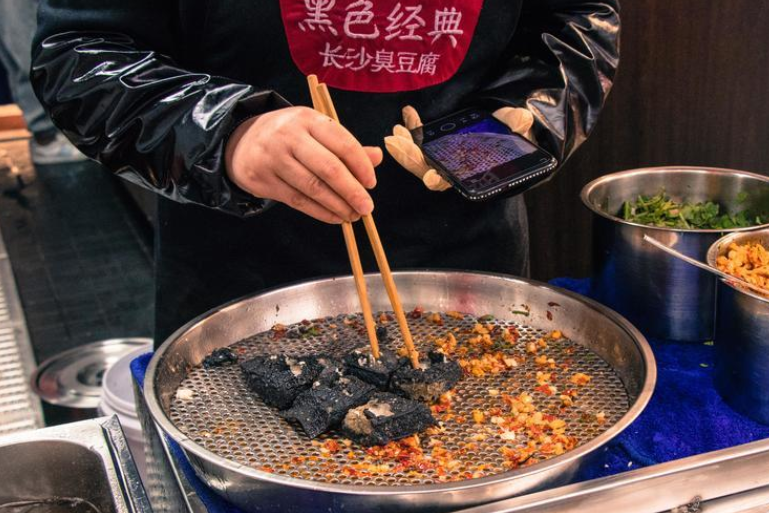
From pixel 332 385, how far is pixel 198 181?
0.51 metres

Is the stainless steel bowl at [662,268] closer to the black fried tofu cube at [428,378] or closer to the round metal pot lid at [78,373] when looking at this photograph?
the black fried tofu cube at [428,378]

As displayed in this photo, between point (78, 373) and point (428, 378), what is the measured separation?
266 centimetres

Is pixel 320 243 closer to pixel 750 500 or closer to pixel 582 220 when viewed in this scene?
pixel 750 500

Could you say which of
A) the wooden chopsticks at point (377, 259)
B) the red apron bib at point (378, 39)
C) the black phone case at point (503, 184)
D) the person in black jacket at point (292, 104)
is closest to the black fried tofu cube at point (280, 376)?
the wooden chopsticks at point (377, 259)

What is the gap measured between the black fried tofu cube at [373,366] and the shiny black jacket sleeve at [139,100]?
1.28 ft

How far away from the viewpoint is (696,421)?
1.58 metres

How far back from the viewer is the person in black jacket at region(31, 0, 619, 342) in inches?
64.0

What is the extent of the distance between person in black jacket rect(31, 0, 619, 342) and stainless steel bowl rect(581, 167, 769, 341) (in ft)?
0.87

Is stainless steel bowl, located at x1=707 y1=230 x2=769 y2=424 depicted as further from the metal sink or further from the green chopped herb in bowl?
the metal sink

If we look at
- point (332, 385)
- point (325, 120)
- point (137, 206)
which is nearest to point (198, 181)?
point (325, 120)

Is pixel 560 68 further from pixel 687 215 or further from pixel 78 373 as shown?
pixel 78 373

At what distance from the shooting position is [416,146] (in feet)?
A: 5.95

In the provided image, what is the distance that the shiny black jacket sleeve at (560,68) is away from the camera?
2016 mm

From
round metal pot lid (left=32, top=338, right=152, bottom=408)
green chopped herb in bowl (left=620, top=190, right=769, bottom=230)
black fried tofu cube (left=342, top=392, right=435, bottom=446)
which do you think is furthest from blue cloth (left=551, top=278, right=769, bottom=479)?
round metal pot lid (left=32, top=338, right=152, bottom=408)
